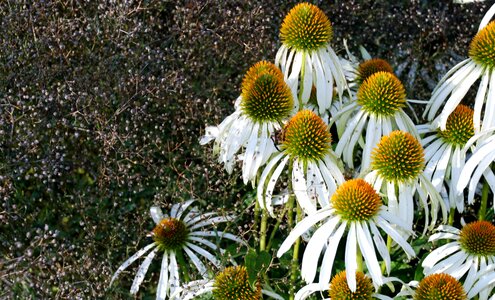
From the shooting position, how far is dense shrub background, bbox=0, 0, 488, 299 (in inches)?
116

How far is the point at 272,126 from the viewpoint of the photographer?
9.02 feet

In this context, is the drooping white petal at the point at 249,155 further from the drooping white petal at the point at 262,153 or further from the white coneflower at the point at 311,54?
the white coneflower at the point at 311,54

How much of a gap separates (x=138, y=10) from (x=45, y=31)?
0.43m

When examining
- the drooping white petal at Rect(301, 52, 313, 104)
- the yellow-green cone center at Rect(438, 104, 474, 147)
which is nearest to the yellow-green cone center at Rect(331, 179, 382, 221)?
the drooping white petal at Rect(301, 52, 313, 104)

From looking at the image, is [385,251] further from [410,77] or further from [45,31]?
[410,77]

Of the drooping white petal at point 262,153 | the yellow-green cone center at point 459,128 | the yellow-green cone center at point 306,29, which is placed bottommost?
the yellow-green cone center at point 459,128

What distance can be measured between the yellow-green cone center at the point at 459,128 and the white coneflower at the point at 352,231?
1.98ft

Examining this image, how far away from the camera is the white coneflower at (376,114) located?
2.76 meters

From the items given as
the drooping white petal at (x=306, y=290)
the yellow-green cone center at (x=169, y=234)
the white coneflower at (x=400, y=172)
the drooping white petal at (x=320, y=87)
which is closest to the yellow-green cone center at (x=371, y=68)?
the drooping white petal at (x=320, y=87)

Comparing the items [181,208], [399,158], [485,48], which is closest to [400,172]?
[399,158]

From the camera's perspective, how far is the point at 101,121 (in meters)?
2.98

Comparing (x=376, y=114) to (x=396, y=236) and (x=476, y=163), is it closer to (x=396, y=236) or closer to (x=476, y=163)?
(x=476, y=163)

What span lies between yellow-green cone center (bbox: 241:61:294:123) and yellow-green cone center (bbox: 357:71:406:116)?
10.5 inches

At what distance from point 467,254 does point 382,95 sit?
603 millimetres
